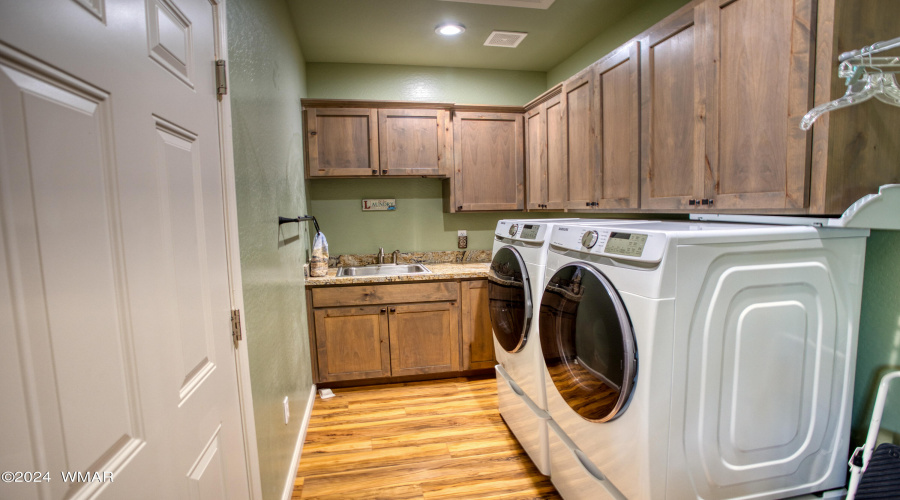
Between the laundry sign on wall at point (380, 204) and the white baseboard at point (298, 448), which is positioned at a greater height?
the laundry sign on wall at point (380, 204)

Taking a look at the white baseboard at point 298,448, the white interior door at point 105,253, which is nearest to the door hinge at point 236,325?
the white interior door at point 105,253

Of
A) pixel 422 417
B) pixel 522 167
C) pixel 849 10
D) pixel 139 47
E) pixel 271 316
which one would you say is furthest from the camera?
pixel 522 167

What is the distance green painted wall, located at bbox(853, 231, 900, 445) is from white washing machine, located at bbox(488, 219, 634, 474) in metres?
0.83

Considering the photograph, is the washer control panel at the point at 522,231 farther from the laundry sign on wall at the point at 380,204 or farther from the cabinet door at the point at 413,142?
the laundry sign on wall at the point at 380,204

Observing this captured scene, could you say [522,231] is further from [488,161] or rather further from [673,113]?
[488,161]

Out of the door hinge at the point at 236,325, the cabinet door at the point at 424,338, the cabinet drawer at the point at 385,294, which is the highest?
the door hinge at the point at 236,325

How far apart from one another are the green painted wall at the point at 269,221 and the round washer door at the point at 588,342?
3.75ft

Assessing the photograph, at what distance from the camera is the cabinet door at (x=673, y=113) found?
5.46 ft

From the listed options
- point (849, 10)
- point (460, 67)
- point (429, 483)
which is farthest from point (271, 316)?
point (460, 67)

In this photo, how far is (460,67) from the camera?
11.9ft

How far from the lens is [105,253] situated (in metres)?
0.62

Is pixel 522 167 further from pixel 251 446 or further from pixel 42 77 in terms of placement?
pixel 42 77

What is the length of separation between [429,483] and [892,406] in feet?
5.93

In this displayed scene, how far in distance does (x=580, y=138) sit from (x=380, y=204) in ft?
5.83
